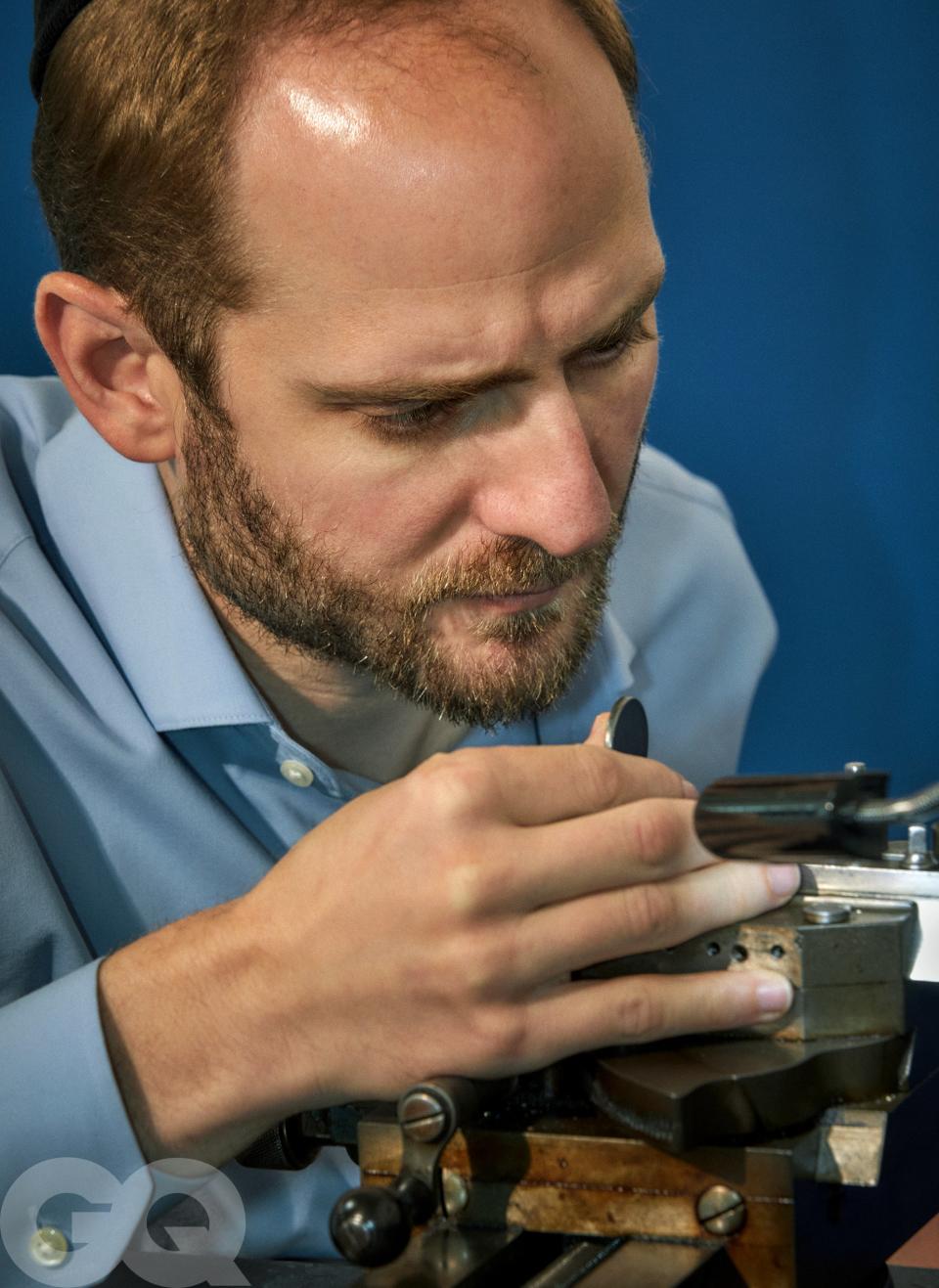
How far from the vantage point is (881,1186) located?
2.90 ft

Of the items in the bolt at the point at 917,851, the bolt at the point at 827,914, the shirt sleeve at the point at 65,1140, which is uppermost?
the bolt at the point at 827,914

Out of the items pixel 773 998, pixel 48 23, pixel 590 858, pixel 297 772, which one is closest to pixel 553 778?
pixel 590 858

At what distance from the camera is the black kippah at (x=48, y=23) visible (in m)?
1.28

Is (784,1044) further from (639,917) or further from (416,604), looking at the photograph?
(416,604)

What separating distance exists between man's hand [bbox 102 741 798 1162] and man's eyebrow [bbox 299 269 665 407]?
303mm

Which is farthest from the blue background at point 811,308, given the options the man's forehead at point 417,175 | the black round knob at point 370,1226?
the black round knob at point 370,1226

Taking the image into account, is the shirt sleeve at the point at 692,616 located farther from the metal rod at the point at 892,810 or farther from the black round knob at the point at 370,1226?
the black round knob at the point at 370,1226

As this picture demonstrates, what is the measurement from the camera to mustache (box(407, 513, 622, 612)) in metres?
1.14

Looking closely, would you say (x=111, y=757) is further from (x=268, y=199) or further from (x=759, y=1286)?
(x=759, y=1286)

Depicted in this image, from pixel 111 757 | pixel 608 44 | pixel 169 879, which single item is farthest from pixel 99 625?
pixel 608 44

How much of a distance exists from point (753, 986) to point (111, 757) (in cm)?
67

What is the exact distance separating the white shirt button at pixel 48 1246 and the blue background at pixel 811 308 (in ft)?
3.34

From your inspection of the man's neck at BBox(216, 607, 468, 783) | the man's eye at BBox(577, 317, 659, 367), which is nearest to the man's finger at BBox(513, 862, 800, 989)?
the man's eye at BBox(577, 317, 659, 367)

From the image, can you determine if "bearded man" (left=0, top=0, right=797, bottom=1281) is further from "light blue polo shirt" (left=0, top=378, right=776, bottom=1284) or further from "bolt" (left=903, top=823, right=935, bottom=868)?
"bolt" (left=903, top=823, right=935, bottom=868)
